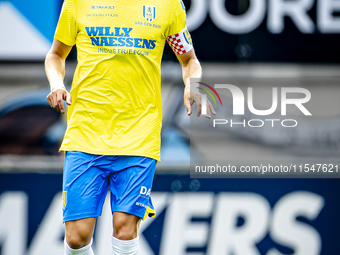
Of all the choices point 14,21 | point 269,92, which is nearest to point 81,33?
point 14,21

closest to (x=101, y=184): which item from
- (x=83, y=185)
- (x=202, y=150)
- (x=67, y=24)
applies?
(x=83, y=185)

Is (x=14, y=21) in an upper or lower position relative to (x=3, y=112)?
upper

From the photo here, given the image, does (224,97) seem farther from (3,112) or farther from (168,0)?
(3,112)

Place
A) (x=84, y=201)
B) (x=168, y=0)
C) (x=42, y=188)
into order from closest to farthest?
(x=84, y=201), (x=168, y=0), (x=42, y=188)

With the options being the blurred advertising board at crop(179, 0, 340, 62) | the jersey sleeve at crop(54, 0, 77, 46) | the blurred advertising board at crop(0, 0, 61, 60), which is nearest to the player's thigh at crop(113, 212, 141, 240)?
the jersey sleeve at crop(54, 0, 77, 46)

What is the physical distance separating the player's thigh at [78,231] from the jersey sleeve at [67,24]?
1019 mm

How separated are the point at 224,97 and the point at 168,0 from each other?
1834 mm

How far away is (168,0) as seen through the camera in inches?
96.8

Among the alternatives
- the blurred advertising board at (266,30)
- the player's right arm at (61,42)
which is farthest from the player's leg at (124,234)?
the blurred advertising board at (266,30)

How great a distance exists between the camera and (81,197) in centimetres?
230

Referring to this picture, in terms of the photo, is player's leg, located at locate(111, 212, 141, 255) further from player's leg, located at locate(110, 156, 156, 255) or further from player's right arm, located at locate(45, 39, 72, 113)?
player's right arm, located at locate(45, 39, 72, 113)

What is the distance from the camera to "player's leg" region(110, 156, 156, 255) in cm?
228

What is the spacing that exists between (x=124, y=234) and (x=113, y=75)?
0.86m

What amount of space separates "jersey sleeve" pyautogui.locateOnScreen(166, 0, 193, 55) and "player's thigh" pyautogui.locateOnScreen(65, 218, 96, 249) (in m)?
1.14
